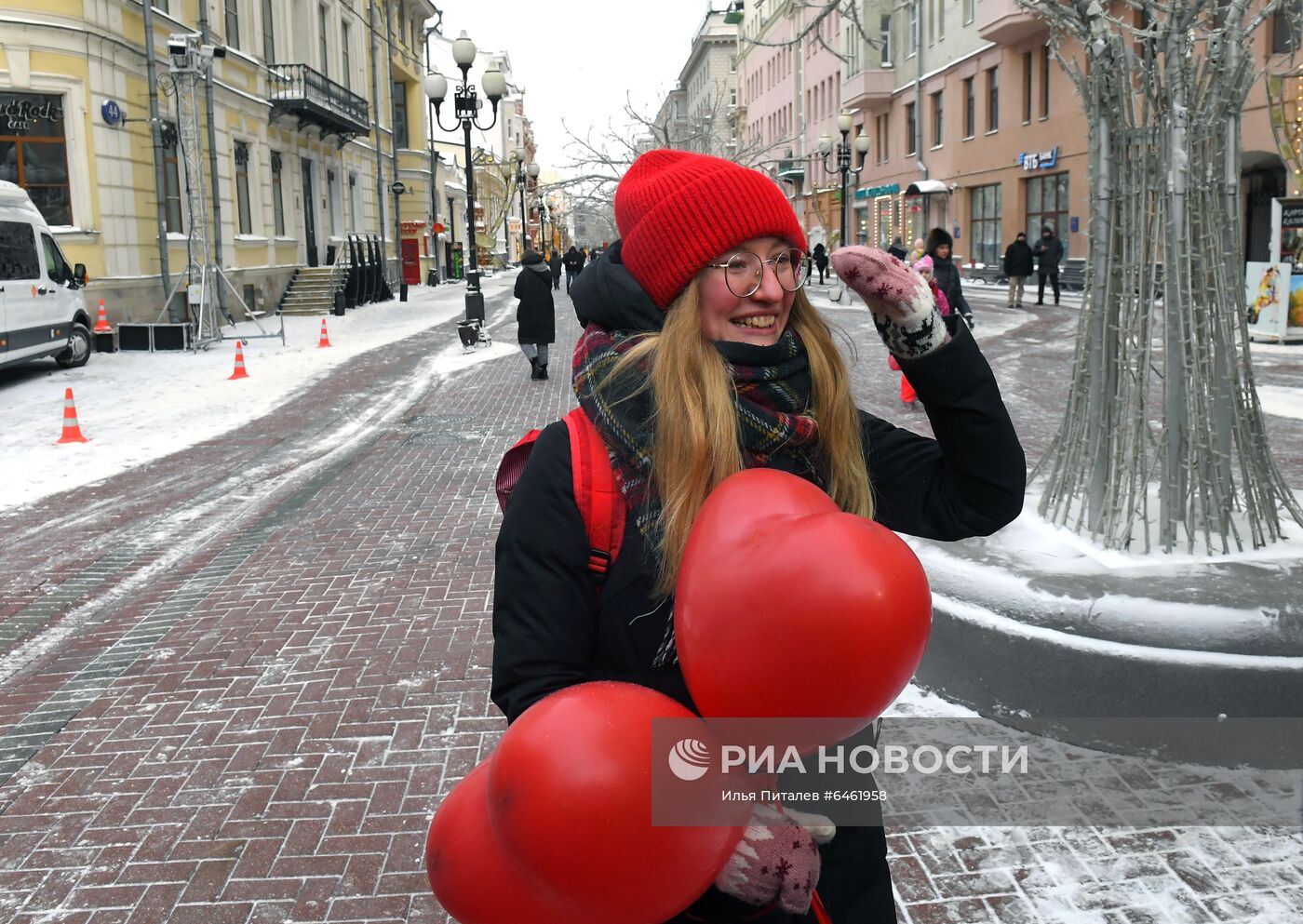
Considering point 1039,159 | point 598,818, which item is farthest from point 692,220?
point 1039,159

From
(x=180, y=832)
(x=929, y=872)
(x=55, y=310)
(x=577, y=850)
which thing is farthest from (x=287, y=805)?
(x=55, y=310)

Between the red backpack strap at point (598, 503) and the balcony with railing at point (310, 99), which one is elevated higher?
the balcony with railing at point (310, 99)

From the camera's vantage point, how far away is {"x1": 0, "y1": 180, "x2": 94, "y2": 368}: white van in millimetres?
15406

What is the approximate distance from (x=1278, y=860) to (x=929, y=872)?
3.30 feet

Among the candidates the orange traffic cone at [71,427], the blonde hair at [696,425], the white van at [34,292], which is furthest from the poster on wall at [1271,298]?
the white van at [34,292]

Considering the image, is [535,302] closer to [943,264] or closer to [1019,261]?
[943,264]

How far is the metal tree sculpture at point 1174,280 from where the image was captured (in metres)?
4.68

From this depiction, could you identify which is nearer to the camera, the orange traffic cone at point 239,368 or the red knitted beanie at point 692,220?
the red knitted beanie at point 692,220

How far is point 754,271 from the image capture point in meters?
1.92

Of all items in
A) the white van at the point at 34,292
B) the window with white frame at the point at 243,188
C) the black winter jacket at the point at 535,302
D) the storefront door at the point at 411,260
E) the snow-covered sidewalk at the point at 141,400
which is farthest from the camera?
the storefront door at the point at 411,260

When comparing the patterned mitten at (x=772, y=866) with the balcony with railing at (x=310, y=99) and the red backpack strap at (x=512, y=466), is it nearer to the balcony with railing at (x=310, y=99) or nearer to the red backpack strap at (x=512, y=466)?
the red backpack strap at (x=512, y=466)

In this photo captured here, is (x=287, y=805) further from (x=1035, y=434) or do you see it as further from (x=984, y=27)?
(x=984, y=27)

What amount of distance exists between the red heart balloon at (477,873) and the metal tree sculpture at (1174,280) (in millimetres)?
3919

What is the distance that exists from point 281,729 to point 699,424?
332 centimetres
